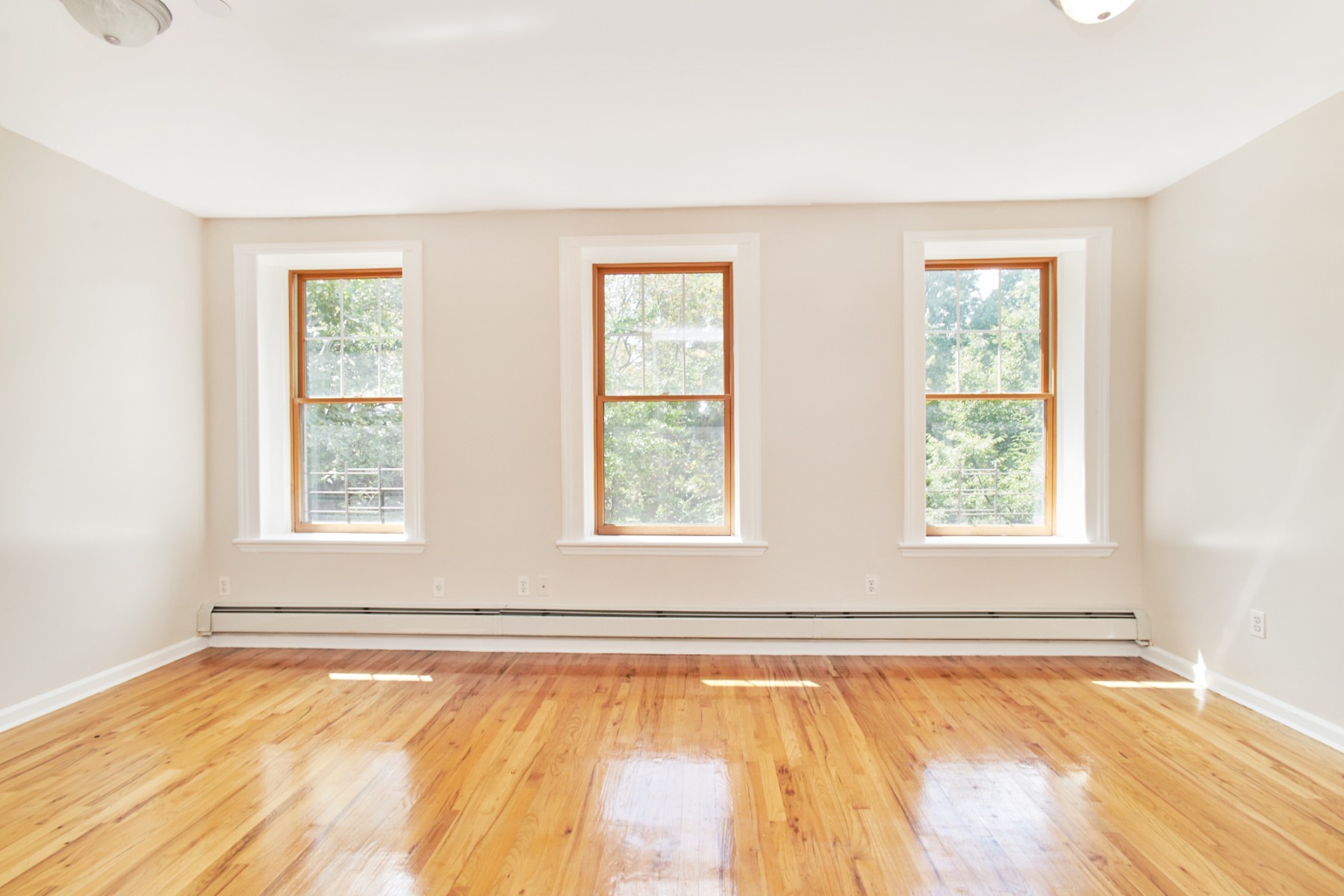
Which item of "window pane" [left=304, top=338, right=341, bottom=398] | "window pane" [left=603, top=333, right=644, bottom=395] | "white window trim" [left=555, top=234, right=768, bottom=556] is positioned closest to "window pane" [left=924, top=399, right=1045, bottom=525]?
"white window trim" [left=555, top=234, right=768, bottom=556]

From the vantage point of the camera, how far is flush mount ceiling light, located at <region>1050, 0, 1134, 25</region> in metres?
1.86

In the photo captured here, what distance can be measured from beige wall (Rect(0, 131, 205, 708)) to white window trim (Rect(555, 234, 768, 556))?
2.17 metres

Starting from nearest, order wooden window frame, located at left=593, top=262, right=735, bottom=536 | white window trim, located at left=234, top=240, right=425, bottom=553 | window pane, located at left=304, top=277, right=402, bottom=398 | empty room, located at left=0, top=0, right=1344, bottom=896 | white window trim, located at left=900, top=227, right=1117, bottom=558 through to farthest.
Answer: empty room, located at left=0, top=0, right=1344, bottom=896, white window trim, located at left=900, top=227, right=1117, bottom=558, white window trim, located at left=234, top=240, right=425, bottom=553, wooden window frame, located at left=593, top=262, right=735, bottom=536, window pane, located at left=304, top=277, right=402, bottom=398

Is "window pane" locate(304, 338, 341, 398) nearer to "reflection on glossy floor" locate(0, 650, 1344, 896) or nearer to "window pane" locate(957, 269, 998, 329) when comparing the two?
"reflection on glossy floor" locate(0, 650, 1344, 896)

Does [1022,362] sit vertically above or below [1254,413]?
above

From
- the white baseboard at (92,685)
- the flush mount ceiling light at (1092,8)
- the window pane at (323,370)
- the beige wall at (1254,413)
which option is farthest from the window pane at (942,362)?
the white baseboard at (92,685)

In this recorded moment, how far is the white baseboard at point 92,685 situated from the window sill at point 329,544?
0.61 meters

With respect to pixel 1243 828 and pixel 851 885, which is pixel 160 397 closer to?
pixel 851 885

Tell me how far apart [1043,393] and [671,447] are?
223 cm

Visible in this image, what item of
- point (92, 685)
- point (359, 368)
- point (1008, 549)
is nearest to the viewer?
point (92, 685)

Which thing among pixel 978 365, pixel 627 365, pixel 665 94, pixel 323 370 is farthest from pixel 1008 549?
pixel 323 370

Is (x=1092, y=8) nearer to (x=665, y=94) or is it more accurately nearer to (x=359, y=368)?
(x=665, y=94)

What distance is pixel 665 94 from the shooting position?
247 centimetres

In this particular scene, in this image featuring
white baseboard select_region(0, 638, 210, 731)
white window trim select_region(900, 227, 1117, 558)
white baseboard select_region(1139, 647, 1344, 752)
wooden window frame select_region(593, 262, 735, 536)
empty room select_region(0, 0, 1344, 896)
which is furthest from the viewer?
wooden window frame select_region(593, 262, 735, 536)
